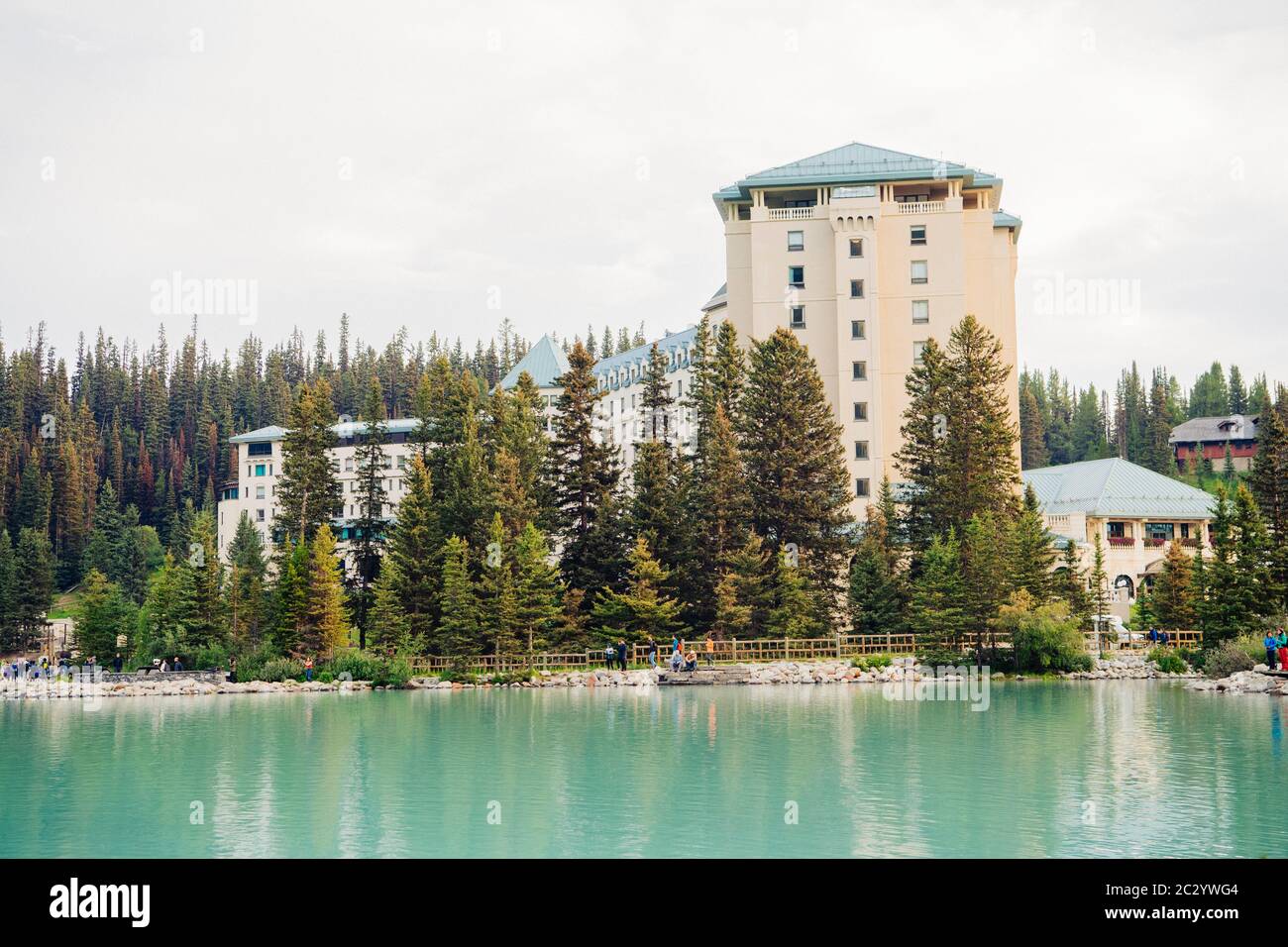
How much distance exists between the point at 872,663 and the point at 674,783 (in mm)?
31904

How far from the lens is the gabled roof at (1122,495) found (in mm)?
82438

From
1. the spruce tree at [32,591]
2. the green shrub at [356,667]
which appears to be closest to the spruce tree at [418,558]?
the green shrub at [356,667]

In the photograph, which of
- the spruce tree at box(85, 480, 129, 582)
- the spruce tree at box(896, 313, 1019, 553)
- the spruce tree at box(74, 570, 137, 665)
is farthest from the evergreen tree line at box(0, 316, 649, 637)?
the spruce tree at box(896, 313, 1019, 553)

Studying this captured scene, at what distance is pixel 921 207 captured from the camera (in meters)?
75.8

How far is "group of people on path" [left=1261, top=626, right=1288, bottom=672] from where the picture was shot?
135 ft

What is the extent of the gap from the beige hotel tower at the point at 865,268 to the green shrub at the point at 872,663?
67.2 ft

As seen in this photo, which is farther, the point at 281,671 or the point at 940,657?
the point at 281,671

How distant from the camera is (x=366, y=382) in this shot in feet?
548

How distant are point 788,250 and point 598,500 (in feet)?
74.2

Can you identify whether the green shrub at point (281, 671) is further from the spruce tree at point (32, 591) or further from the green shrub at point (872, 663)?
the spruce tree at point (32, 591)

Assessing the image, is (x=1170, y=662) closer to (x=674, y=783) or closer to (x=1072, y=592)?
(x=1072, y=592)

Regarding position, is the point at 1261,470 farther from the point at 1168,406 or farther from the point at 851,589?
the point at 1168,406

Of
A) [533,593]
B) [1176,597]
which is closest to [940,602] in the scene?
[1176,597]
